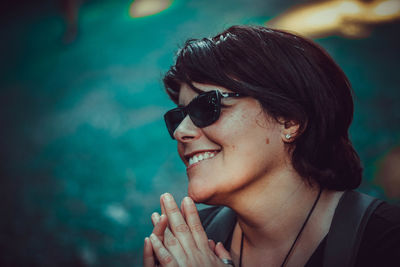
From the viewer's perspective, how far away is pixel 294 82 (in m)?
1.64

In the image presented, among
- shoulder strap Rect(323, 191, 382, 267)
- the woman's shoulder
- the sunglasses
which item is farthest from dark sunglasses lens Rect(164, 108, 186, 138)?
the woman's shoulder

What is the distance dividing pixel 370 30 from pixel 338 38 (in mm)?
499

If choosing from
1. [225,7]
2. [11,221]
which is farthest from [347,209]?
[11,221]

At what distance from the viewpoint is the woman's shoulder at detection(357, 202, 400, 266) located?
1.28 m

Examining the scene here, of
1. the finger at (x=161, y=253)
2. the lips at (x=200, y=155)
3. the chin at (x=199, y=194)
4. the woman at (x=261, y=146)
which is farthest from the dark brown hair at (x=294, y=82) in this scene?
the finger at (x=161, y=253)

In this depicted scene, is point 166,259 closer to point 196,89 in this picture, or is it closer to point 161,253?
point 161,253

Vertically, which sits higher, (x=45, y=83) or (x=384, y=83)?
(x=45, y=83)

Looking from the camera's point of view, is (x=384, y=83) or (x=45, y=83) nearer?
(x=384, y=83)

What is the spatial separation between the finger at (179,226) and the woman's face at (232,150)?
146 millimetres

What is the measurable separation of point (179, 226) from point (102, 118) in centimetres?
482

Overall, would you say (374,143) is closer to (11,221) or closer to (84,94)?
(84,94)

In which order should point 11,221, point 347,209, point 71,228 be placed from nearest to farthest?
1. point 347,209
2. point 71,228
3. point 11,221

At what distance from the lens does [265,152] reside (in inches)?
63.0

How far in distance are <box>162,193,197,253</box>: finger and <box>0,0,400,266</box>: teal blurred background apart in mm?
3729
